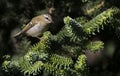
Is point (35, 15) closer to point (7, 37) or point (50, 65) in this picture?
point (7, 37)

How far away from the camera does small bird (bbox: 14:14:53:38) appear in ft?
11.8

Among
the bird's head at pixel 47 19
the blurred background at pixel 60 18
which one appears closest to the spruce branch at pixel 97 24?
the blurred background at pixel 60 18

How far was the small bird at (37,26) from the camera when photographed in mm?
3607

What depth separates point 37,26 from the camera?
12.3ft

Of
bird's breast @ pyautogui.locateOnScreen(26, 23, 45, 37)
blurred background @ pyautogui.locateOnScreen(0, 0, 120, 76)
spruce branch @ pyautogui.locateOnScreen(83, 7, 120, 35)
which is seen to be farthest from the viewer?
blurred background @ pyautogui.locateOnScreen(0, 0, 120, 76)

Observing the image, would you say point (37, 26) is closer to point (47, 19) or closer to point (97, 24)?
point (47, 19)

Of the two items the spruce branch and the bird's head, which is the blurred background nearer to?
the bird's head

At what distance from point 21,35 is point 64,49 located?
3.00ft

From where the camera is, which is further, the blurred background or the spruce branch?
the blurred background

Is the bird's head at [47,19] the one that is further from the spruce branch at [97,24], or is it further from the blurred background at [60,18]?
the spruce branch at [97,24]

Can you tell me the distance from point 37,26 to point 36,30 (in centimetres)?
5

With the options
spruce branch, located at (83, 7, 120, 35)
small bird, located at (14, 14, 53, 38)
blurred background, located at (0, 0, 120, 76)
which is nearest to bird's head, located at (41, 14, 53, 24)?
small bird, located at (14, 14, 53, 38)

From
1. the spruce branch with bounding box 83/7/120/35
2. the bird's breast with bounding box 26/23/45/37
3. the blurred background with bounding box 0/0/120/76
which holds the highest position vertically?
the blurred background with bounding box 0/0/120/76

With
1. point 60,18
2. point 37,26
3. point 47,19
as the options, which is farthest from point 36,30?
point 60,18
